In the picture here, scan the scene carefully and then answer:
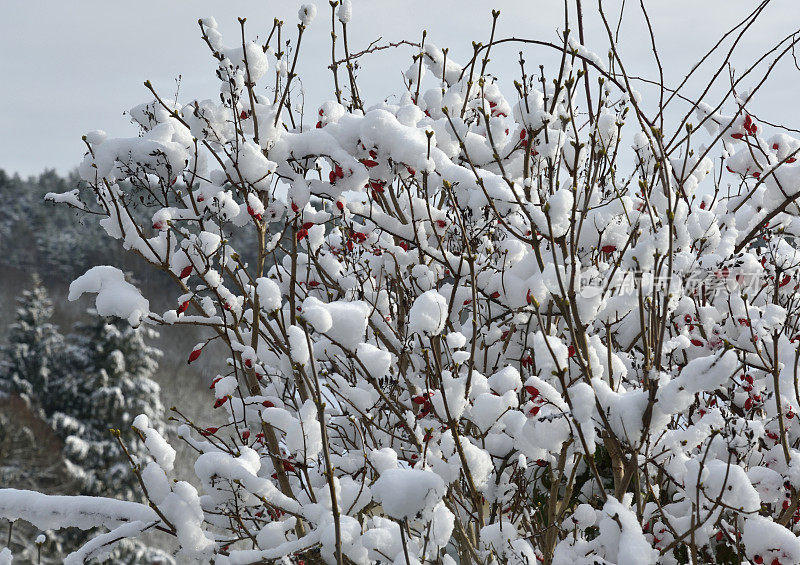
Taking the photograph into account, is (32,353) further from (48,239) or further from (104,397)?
(48,239)

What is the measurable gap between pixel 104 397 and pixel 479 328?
16.1 meters

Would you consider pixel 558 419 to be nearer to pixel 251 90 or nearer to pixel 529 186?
pixel 529 186

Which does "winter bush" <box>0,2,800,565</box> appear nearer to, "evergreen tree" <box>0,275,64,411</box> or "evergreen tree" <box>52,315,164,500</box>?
"evergreen tree" <box>52,315,164,500</box>

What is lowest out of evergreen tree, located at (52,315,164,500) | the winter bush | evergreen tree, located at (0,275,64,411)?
the winter bush

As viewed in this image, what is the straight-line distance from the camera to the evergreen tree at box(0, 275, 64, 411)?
64.3 feet

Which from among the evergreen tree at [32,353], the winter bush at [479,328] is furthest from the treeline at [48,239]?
the winter bush at [479,328]

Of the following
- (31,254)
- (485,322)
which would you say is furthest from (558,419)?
(31,254)

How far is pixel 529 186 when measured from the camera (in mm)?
2248

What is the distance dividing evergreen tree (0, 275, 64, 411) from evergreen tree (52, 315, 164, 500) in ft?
9.63

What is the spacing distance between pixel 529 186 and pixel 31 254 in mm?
46985

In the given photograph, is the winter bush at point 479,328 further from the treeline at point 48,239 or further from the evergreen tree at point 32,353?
the treeline at point 48,239

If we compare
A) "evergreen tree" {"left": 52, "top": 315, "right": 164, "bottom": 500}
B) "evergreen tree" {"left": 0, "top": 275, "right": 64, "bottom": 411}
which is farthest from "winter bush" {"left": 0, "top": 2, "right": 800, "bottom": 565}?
"evergreen tree" {"left": 0, "top": 275, "right": 64, "bottom": 411}

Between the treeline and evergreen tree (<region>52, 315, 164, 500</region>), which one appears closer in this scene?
evergreen tree (<region>52, 315, 164, 500</region>)

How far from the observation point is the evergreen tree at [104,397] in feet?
51.6
